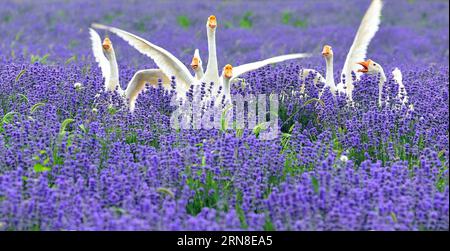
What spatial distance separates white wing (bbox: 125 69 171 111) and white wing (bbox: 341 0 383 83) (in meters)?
1.57

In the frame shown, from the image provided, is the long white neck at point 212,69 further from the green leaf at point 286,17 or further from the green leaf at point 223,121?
the green leaf at point 286,17

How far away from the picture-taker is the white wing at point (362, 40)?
7.47 metres

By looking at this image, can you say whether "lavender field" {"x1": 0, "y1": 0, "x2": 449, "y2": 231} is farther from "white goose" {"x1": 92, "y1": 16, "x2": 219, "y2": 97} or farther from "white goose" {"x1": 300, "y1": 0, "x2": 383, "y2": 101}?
"white goose" {"x1": 300, "y1": 0, "x2": 383, "y2": 101}

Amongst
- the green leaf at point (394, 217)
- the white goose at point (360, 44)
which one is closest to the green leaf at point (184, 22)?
the white goose at point (360, 44)

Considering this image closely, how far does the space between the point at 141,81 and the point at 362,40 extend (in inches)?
78.2

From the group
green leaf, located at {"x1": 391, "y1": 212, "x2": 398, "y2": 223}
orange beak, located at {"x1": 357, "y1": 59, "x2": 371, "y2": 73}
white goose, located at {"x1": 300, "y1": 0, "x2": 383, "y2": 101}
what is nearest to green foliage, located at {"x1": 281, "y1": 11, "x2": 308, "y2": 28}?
white goose, located at {"x1": 300, "y1": 0, "x2": 383, "y2": 101}

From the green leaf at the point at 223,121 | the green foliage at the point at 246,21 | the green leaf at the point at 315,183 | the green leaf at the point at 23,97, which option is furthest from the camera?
the green foliage at the point at 246,21

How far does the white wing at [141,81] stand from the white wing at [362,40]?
1575mm

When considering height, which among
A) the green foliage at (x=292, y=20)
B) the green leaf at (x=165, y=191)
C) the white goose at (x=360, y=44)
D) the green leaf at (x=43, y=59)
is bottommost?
the green leaf at (x=165, y=191)

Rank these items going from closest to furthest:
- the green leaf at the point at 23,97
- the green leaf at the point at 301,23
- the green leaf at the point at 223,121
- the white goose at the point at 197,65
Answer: the green leaf at the point at 223,121
the green leaf at the point at 23,97
the white goose at the point at 197,65
the green leaf at the point at 301,23

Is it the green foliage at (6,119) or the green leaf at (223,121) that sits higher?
the green foliage at (6,119)

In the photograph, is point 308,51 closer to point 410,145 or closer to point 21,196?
point 410,145

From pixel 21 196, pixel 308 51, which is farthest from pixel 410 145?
pixel 308 51

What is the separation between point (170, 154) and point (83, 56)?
461cm
